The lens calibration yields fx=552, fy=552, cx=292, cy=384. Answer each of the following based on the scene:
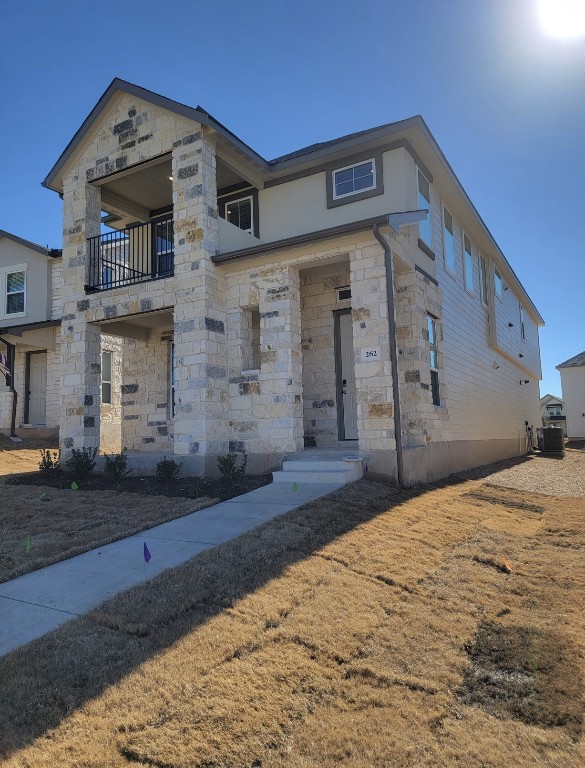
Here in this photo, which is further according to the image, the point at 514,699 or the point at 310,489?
the point at 310,489

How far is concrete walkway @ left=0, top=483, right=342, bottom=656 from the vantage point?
3742 millimetres

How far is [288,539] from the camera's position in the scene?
5223 mm

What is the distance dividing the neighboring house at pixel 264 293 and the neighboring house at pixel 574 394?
19404mm

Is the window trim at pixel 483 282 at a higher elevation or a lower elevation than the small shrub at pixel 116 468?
higher

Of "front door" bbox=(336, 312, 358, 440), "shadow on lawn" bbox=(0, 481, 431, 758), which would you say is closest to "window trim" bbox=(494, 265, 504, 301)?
"front door" bbox=(336, 312, 358, 440)

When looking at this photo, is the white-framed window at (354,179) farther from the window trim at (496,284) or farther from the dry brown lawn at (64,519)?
the window trim at (496,284)

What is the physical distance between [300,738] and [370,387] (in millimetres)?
6250

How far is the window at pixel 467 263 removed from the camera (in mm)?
14125

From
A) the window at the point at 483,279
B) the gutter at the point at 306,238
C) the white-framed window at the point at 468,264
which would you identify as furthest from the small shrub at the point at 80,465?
the window at the point at 483,279

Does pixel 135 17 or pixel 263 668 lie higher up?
pixel 135 17

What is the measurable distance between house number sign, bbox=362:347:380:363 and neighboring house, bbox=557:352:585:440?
24625 millimetres

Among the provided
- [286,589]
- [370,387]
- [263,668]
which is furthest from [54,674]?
[370,387]

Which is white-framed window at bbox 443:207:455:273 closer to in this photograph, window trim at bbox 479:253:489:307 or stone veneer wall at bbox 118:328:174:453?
window trim at bbox 479:253:489:307

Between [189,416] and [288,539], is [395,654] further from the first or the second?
[189,416]
